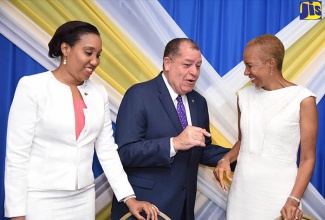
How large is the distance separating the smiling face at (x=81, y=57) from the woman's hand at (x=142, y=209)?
632 mm

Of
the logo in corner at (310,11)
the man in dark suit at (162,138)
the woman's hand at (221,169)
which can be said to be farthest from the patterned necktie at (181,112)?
the logo in corner at (310,11)

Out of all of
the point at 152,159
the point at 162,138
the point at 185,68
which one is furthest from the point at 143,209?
the point at 185,68

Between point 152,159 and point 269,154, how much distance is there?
58 centimetres

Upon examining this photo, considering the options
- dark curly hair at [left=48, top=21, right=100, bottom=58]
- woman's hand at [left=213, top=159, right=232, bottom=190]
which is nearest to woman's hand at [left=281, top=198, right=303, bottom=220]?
woman's hand at [left=213, top=159, right=232, bottom=190]

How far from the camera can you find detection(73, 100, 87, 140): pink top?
1782 millimetres

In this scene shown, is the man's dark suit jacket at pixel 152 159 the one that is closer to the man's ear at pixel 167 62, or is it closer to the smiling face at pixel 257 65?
the man's ear at pixel 167 62

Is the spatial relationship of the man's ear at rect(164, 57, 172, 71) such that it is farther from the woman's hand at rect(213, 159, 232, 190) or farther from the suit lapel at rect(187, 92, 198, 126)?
the woman's hand at rect(213, 159, 232, 190)

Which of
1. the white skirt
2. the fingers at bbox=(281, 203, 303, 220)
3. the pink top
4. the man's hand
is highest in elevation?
the pink top

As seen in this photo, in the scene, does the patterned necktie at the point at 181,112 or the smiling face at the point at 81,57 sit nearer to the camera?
the smiling face at the point at 81,57

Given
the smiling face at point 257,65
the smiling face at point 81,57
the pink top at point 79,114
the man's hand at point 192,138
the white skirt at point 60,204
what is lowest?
the white skirt at point 60,204

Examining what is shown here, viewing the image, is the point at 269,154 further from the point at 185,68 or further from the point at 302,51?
the point at 302,51

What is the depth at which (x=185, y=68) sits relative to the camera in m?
2.19

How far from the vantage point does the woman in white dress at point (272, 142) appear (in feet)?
6.31

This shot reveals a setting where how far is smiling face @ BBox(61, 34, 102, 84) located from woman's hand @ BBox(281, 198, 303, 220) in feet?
3.62
